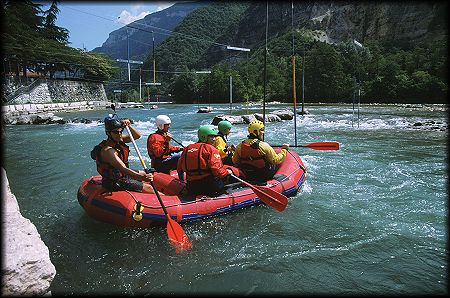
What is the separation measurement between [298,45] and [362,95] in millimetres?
39003

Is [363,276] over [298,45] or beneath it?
beneath

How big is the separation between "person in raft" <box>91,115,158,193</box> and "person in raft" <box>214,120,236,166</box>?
1584mm

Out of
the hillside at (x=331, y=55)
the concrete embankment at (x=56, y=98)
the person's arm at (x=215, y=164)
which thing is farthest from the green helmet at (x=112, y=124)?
the concrete embankment at (x=56, y=98)

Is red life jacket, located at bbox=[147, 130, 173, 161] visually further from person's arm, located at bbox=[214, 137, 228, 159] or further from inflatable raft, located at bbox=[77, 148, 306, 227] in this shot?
person's arm, located at bbox=[214, 137, 228, 159]

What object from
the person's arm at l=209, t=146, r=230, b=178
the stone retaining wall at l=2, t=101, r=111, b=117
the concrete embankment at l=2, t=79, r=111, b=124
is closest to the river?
the person's arm at l=209, t=146, r=230, b=178

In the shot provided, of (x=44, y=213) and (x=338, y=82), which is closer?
(x=44, y=213)

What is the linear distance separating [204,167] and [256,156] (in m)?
1.15

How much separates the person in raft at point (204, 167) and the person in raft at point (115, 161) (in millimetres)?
640

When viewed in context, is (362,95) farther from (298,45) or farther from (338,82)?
(298,45)

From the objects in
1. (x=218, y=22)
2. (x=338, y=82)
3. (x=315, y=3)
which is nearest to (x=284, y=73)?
(x=338, y=82)

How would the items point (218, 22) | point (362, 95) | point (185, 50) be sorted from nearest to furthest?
point (362, 95), point (185, 50), point (218, 22)

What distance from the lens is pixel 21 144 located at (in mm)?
13258

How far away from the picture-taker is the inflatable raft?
4.47m

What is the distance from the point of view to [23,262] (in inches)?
94.9
